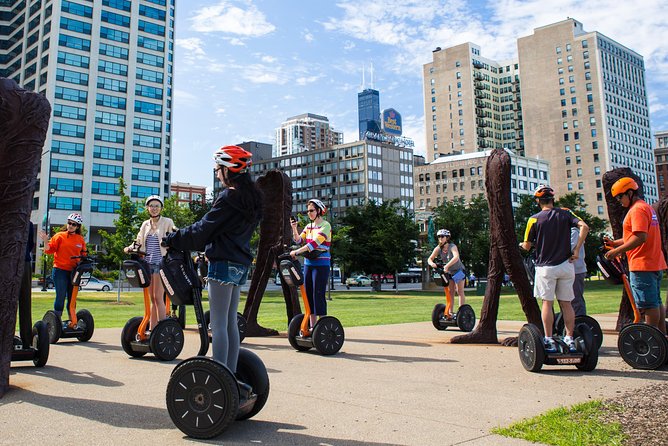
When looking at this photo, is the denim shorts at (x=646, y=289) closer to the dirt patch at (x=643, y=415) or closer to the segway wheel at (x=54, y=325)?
the dirt patch at (x=643, y=415)

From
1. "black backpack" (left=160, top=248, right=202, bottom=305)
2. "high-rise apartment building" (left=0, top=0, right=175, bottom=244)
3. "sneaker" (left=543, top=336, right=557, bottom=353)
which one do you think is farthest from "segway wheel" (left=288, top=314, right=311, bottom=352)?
"high-rise apartment building" (left=0, top=0, right=175, bottom=244)

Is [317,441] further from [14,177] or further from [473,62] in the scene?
[473,62]

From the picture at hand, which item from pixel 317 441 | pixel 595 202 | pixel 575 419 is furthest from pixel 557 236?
pixel 595 202

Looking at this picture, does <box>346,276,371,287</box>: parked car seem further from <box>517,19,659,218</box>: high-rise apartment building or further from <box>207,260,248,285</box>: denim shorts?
<box>207,260,248,285</box>: denim shorts

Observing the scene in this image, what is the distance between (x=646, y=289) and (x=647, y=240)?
2.03 ft

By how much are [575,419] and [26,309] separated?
613cm

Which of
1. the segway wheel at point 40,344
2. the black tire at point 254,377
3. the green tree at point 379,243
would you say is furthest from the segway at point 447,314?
the green tree at point 379,243

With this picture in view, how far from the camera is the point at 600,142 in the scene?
132 m

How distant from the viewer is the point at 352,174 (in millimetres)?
129750

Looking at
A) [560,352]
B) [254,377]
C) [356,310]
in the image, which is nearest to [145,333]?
[254,377]

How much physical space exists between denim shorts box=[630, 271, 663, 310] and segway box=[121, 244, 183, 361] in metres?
6.13

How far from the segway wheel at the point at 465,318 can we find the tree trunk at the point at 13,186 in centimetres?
889

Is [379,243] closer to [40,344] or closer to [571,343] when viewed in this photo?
[571,343]

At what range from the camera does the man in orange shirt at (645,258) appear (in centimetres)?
674
